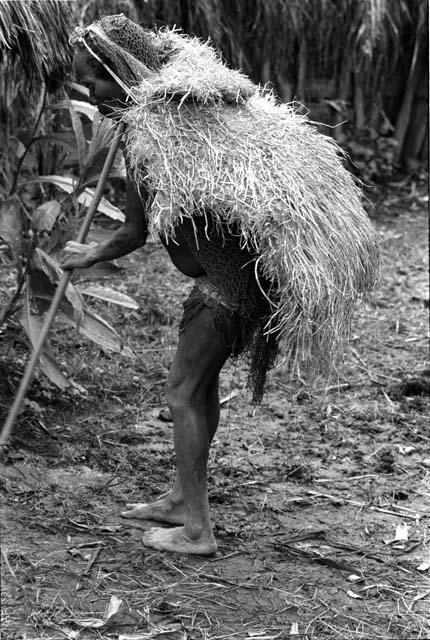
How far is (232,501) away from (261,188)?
1.50 m

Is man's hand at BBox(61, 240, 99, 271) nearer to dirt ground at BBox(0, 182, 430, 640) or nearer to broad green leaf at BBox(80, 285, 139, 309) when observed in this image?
dirt ground at BBox(0, 182, 430, 640)

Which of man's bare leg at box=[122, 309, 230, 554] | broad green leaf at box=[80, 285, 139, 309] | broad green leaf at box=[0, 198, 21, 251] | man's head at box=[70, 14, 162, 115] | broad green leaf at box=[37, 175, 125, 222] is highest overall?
man's head at box=[70, 14, 162, 115]

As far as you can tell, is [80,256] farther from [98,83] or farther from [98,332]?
[98,332]

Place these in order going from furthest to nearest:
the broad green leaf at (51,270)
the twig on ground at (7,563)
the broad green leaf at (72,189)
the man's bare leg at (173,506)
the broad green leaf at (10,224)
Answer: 1. the broad green leaf at (72,189)
2. the broad green leaf at (10,224)
3. the broad green leaf at (51,270)
4. the man's bare leg at (173,506)
5. the twig on ground at (7,563)

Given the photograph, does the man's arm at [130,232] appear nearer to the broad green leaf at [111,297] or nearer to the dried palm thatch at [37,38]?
the dried palm thatch at [37,38]

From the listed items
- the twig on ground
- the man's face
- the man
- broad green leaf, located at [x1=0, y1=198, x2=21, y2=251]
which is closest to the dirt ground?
the twig on ground

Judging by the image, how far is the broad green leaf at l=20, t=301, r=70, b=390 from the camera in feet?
13.8

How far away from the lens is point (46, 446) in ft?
14.2

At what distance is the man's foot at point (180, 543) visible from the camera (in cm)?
348

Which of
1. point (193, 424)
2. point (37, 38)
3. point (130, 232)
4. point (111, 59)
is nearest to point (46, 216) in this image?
point (37, 38)

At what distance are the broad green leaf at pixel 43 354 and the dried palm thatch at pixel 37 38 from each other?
1.07 m

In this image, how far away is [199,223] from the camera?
3.28m

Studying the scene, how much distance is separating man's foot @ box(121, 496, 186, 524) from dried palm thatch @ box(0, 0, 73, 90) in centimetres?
196

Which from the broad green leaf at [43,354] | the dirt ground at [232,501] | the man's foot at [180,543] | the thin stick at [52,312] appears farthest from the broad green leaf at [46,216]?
the man's foot at [180,543]
